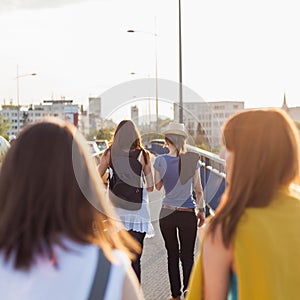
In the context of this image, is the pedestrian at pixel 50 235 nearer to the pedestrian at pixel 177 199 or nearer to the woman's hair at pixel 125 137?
the woman's hair at pixel 125 137

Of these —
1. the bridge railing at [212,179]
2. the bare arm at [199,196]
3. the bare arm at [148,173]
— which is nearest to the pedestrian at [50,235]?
the bare arm at [148,173]

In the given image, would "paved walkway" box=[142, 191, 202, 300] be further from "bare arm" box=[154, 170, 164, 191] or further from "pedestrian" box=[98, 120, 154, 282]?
"bare arm" box=[154, 170, 164, 191]

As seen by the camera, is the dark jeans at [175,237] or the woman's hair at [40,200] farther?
the dark jeans at [175,237]

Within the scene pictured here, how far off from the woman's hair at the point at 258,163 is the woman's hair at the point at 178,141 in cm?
358

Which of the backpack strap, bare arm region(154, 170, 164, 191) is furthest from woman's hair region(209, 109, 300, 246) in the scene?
bare arm region(154, 170, 164, 191)

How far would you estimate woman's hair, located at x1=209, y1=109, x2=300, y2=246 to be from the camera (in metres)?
2.66

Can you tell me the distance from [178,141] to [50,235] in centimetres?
420

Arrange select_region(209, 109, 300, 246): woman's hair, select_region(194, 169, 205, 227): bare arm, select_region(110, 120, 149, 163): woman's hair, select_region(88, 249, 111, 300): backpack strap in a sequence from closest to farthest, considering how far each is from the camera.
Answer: select_region(88, 249, 111, 300): backpack strap
select_region(209, 109, 300, 246): woman's hair
select_region(110, 120, 149, 163): woman's hair
select_region(194, 169, 205, 227): bare arm

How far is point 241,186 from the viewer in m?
2.68

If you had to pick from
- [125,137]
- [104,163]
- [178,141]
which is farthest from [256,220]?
[178,141]

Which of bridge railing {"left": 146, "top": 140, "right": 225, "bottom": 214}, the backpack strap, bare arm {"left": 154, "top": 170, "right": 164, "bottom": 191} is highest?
the backpack strap

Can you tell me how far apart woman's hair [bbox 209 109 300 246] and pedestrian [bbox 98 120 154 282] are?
3.31 metres

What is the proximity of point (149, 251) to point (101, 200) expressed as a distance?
6.85 m

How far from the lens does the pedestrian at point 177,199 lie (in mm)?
6289
